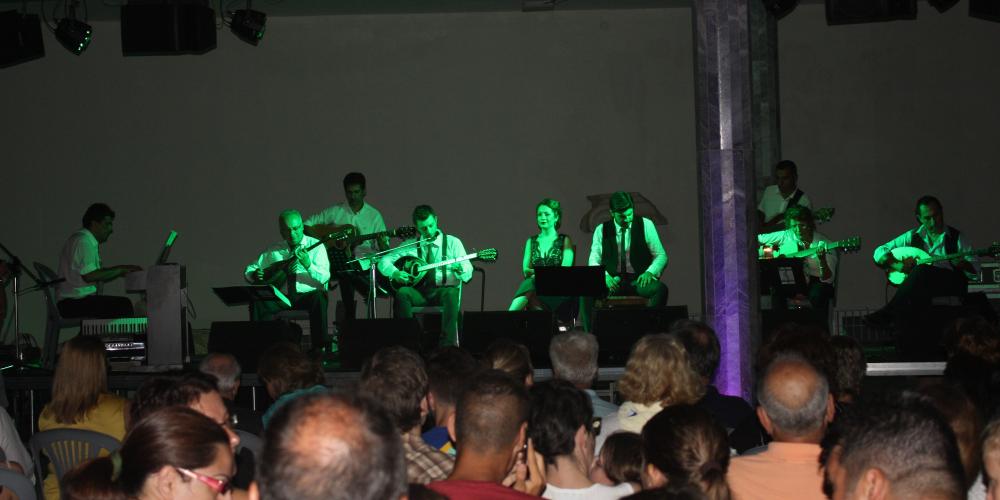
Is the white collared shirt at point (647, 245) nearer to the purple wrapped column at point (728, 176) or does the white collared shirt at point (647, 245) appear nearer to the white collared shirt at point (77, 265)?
the purple wrapped column at point (728, 176)

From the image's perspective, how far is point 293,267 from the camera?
28.2 ft

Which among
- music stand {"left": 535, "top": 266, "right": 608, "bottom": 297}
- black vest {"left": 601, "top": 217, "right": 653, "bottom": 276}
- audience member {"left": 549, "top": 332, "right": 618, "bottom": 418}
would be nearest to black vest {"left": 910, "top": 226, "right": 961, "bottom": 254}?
black vest {"left": 601, "top": 217, "right": 653, "bottom": 276}

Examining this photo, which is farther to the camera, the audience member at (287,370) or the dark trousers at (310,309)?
the dark trousers at (310,309)

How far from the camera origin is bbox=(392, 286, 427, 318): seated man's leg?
27.9 ft

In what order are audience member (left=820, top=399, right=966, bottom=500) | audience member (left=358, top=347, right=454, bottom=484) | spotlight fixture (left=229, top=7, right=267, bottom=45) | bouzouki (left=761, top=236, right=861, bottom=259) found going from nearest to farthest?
audience member (left=820, top=399, right=966, bottom=500) < audience member (left=358, top=347, right=454, bottom=484) < bouzouki (left=761, top=236, right=861, bottom=259) < spotlight fixture (left=229, top=7, right=267, bottom=45)

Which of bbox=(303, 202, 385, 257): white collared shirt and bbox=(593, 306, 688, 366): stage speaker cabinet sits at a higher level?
bbox=(303, 202, 385, 257): white collared shirt

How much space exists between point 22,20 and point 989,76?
907 centimetres

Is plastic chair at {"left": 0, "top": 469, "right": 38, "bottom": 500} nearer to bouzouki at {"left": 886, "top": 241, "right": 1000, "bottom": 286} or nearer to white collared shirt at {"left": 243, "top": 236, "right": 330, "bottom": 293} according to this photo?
white collared shirt at {"left": 243, "top": 236, "right": 330, "bottom": 293}

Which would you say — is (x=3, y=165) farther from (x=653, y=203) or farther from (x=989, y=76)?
(x=989, y=76)

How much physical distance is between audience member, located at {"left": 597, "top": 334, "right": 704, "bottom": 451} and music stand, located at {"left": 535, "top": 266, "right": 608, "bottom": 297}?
12.3 feet

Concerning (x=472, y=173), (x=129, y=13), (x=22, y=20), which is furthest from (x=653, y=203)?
(x=22, y=20)

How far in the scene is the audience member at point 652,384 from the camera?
375cm

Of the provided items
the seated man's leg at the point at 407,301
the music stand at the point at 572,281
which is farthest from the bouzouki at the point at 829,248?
the seated man's leg at the point at 407,301

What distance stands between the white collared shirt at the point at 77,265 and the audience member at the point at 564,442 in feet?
19.9
